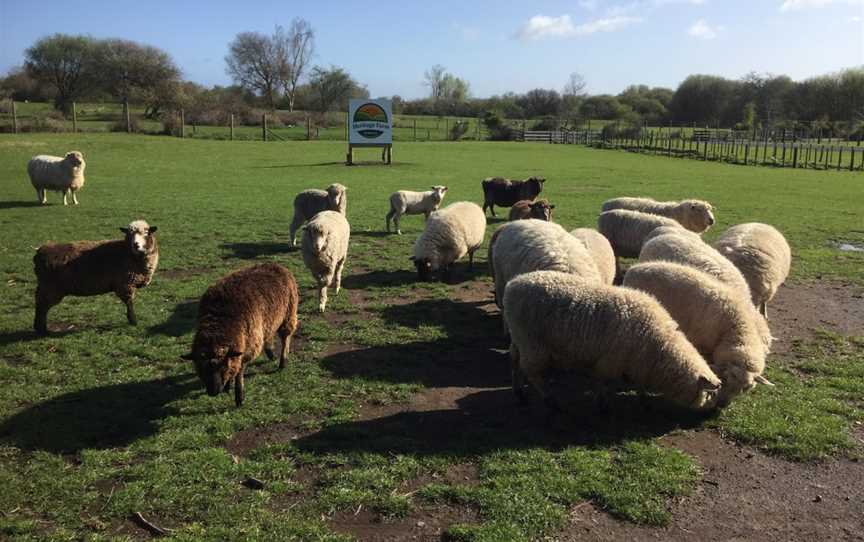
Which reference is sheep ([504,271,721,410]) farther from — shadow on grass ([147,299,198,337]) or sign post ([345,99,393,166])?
sign post ([345,99,393,166])

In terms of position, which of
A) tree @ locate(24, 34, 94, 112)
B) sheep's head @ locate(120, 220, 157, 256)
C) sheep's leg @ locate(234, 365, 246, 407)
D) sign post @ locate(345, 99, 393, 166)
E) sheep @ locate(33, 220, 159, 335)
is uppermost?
tree @ locate(24, 34, 94, 112)

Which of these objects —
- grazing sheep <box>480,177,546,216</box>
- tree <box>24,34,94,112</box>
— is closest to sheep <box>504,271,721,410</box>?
grazing sheep <box>480,177,546,216</box>

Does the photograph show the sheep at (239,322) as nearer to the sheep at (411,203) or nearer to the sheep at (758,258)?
the sheep at (758,258)

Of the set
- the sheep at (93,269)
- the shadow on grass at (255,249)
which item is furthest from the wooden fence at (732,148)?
the sheep at (93,269)

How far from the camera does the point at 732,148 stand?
4934 cm

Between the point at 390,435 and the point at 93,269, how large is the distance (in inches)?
203

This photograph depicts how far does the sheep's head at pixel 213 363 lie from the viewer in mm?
5414

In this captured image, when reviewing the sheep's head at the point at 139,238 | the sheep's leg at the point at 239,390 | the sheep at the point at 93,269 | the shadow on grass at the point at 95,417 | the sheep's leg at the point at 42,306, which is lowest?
the shadow on grass at the point at 95,417

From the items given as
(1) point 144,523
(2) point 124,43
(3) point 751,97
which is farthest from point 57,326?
(3) point 751,97

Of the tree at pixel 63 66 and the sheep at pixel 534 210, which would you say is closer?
the sheep at pixel 534 210

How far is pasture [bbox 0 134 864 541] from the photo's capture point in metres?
4.28

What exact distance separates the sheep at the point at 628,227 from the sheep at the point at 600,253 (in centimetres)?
141

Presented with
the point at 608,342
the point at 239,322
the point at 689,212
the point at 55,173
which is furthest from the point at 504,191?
the point at 55,173

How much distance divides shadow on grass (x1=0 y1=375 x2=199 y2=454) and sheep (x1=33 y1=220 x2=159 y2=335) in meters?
2.17
